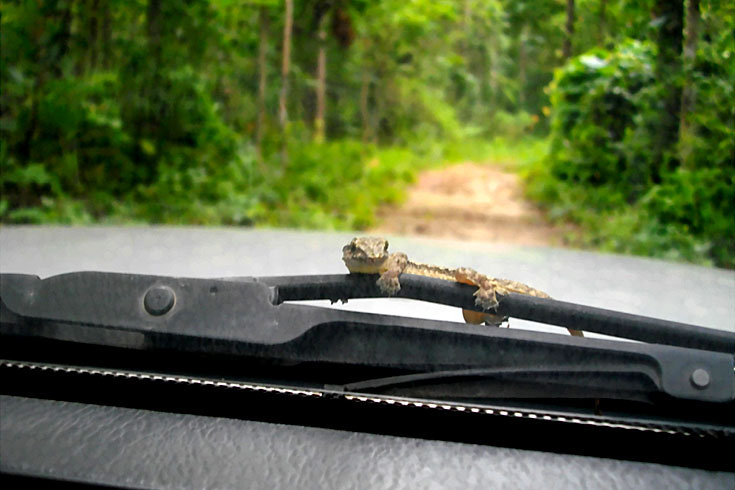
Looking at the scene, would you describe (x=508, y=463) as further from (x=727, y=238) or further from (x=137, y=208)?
(x=137, y=208)

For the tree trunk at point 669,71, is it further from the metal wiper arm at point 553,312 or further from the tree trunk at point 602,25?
the metal wiper arm at point 553,312

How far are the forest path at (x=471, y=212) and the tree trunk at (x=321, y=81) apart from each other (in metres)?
3.10

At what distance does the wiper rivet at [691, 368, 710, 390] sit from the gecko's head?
2.32 feet

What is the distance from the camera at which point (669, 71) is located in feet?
15.2

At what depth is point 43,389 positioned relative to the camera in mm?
1770

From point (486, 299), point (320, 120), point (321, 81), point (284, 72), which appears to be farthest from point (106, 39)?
point (486, 299)

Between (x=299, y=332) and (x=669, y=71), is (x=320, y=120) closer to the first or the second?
(x=669, y=71)

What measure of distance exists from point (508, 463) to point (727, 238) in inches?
214

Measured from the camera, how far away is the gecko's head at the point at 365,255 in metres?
1.66

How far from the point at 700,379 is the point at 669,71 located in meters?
3.54

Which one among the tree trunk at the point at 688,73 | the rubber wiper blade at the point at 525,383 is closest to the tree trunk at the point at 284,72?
the tree trunk at the point at 688,73

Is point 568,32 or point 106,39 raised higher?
point 106,39

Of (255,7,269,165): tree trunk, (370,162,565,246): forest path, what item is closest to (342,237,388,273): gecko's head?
(370,162,565,246): forest path

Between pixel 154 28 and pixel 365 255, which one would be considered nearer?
pixel 365 255
